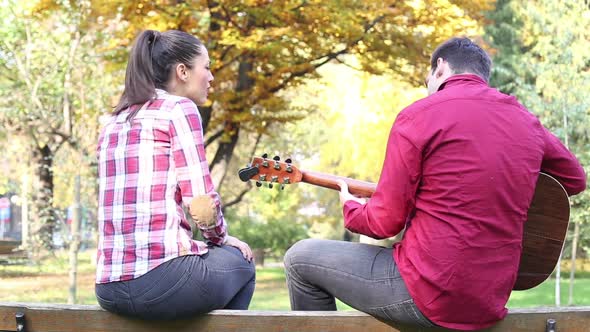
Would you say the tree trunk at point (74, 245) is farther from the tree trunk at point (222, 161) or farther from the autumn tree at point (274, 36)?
the tree trunk at point (222, 161)

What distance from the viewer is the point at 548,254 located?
2.74 meters

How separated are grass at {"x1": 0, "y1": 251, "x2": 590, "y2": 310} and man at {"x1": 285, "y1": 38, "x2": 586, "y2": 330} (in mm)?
11111

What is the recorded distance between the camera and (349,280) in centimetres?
266

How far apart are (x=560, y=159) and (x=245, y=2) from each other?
9.40 meters

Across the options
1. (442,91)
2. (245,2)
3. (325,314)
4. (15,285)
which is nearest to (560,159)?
(442,91)

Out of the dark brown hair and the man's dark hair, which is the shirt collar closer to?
the man's dark hair

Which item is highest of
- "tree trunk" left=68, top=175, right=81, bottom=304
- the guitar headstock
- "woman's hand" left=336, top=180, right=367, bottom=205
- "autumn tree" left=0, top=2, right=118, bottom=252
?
"autumn tree" left=0, top=2, right=118, bottom=252

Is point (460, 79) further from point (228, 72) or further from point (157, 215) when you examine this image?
point (228, 72)

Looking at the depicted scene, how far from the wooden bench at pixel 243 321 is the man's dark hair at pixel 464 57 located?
0.84 m

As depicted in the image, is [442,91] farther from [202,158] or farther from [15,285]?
[15,285]

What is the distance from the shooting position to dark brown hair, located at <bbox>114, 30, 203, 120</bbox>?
2.80 m

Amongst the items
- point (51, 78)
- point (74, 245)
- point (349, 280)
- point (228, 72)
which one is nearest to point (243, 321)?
point (349, 280)

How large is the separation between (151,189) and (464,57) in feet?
3.89

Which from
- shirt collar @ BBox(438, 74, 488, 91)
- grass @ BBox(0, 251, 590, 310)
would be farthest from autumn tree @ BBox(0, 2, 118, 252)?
shirt collar @ BBox(438, 74, 488, 91)
